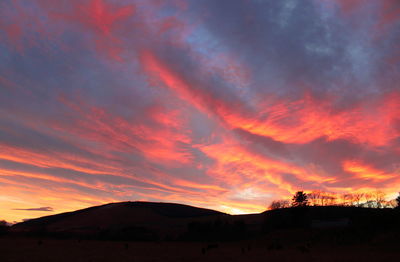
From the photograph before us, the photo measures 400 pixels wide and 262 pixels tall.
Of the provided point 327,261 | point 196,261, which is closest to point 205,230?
point 196,261

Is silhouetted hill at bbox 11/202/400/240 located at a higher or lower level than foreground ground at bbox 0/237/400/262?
higher

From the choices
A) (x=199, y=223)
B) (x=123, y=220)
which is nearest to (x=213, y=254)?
(x=199, y=223)

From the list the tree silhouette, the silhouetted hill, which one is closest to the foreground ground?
the silhouetted hill

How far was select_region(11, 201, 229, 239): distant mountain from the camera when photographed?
9681 centimetres

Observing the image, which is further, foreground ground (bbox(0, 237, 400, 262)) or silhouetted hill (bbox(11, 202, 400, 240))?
silhouetted hill (bbox(11, 202, 400, 240))

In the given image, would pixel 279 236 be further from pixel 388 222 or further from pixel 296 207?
pixel 388 222

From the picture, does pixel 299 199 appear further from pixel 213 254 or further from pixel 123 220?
pixel 123 220

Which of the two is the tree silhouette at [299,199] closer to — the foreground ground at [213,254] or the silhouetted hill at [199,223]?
the silhouetted hill at [199,223]

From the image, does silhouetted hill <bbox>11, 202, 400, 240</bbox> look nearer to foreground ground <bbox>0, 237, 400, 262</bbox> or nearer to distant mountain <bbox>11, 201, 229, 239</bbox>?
distant mountain <bbox>11, 201, 229, 239</bbox>

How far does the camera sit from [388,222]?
5794 centimetres

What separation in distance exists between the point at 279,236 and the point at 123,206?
96.9 metres

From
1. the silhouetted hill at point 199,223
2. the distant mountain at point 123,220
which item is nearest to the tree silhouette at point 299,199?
the silhouetted hill at point 199,223

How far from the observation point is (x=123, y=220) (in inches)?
4828

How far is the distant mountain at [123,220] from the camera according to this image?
96812 mm
